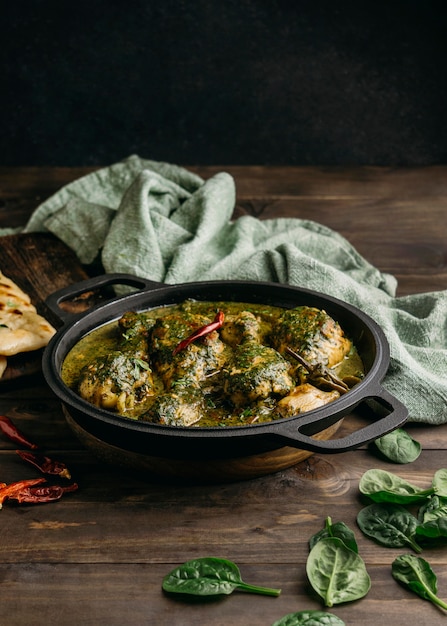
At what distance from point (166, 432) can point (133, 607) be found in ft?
1.51

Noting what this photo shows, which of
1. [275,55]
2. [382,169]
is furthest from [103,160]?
[382,169]

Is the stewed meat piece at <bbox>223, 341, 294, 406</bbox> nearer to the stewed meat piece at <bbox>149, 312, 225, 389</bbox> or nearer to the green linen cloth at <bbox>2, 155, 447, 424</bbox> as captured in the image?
the stewed meat piece at <bbox>149, 312, 225, 389</bbox>

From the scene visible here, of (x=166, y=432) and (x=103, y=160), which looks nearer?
(x=166, y=432)

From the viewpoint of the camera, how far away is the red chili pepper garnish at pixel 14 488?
8.33ft

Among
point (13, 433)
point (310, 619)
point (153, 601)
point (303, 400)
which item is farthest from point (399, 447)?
point (13, 433)

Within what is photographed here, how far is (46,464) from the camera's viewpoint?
8.84 feet

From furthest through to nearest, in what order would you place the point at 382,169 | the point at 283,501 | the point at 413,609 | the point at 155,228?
the point at 382,169 → the point at 155,228 → the point at 283,501 → the point at 413,609

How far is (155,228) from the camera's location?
160 inches

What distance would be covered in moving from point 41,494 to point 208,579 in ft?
2.11

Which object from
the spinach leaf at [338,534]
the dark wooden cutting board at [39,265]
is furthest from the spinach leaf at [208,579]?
the dark wooden cutting board at [39,265]

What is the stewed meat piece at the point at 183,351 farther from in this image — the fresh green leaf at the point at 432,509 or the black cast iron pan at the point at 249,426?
the fresh green leaf at the point at 432,509

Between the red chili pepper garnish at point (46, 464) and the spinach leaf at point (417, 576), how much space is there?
1.05m

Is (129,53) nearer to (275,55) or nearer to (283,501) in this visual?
(275,55)

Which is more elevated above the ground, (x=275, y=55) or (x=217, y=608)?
(x=275, y=55)
